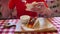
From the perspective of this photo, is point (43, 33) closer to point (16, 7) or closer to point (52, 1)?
point (16, 7)

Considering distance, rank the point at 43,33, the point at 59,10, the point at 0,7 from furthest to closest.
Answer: the point at 59,10
the point at 0,7
the point at 43,33

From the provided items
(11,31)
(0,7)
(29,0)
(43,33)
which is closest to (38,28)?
(43,33)

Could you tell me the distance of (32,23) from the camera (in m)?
1.11

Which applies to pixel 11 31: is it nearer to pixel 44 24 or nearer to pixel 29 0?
pixel 44 24

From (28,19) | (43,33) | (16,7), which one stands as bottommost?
(43,33)

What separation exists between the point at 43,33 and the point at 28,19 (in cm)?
21

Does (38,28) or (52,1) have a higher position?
(52,1)

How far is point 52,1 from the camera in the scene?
1.95m

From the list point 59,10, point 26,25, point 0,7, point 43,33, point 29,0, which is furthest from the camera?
point 59,10

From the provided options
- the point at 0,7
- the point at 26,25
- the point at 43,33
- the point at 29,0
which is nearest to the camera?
the point at 43,33

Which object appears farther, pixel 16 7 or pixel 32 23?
pixel 16 7

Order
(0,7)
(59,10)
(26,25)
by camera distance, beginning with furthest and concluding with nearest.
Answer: (59,10)
(0,7)
(26,25)

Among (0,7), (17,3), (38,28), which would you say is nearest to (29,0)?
(17,3)

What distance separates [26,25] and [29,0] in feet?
1.92
